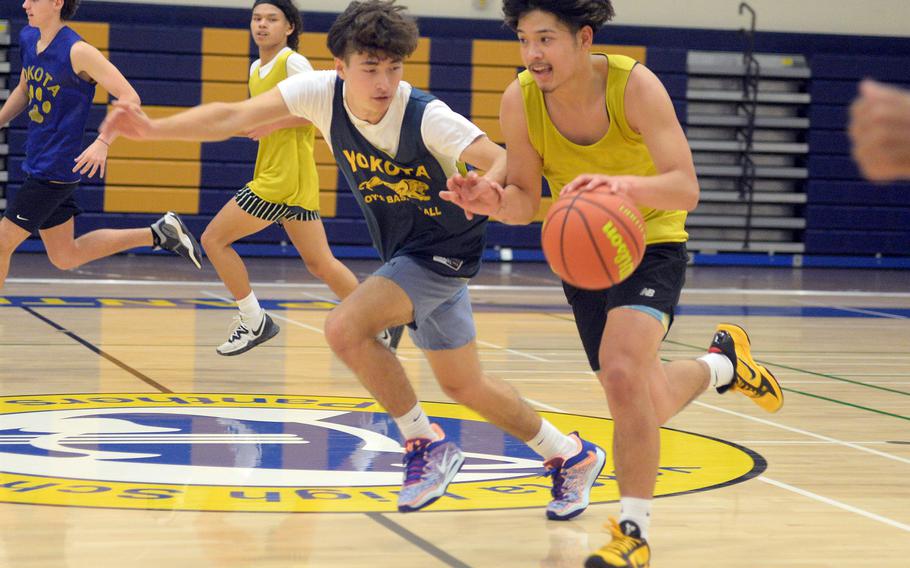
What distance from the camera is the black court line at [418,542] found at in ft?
10.9

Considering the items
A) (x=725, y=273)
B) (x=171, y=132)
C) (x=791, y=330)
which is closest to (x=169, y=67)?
(x=725, y=273)

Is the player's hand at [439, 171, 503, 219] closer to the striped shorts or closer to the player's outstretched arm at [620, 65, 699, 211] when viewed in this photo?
Answer: the player's outstretched arm at [620, 65, 699, 211]

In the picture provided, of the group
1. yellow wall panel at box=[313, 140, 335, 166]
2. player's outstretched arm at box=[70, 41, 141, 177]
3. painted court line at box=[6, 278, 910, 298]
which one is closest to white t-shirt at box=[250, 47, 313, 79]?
player's outstretched arm at box=[70, 41, 141, 177]

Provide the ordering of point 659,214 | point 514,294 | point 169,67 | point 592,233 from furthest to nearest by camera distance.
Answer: point 169,67 → point 514,294 → point 659,214 → point 592,233

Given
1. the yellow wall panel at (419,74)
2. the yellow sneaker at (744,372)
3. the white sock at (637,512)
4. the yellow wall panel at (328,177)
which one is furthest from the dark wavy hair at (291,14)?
the yellow wall panel at (419,74)

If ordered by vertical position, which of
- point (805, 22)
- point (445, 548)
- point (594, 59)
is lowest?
point (445, 548)

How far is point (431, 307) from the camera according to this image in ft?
13.0

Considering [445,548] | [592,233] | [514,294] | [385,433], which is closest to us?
[592,233]

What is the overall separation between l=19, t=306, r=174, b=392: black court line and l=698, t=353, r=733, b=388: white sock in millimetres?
2584

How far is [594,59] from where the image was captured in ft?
12.1

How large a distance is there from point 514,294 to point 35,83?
5822mm

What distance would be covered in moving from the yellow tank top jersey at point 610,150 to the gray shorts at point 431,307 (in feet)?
1.57

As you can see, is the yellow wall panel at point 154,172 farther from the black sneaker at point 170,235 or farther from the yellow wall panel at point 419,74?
the black sneaker at point 170,235

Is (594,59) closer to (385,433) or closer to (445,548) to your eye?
(445,548)
